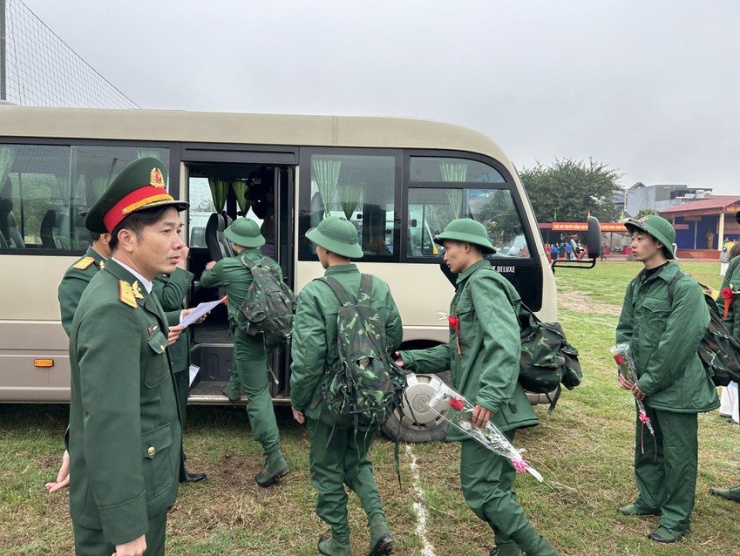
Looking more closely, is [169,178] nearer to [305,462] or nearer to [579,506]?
[305,462]

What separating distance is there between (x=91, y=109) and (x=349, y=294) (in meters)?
3.36

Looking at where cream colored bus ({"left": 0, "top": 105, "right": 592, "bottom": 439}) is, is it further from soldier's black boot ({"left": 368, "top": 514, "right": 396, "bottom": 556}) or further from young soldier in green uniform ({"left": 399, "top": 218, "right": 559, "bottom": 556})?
young soldier in green uniform ({"left": 399, "top": 218, "right": 559, "bottom": 556})

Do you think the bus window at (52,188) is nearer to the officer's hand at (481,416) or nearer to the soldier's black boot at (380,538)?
the soldier's black boot at (380,538)

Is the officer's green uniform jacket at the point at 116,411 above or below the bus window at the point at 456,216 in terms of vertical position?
below

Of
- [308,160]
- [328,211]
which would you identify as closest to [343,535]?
[328,211]

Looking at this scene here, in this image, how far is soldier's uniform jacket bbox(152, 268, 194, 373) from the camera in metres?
3.74

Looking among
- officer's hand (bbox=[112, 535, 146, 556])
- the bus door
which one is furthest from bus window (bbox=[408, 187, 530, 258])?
officer's hand (bbox=[112, 535, 146, 556])

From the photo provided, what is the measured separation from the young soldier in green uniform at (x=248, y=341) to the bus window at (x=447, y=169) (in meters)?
1.64

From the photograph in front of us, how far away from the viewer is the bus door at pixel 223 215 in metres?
4.75

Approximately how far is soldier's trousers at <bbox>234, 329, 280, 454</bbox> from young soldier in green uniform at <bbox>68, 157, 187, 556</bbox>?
7.49ft

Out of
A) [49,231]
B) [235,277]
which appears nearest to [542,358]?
[235,277]

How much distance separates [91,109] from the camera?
466 centimetres

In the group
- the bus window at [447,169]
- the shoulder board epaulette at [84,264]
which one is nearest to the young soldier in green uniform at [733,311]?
the bus window at [447,169]

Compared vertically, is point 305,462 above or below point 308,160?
below
